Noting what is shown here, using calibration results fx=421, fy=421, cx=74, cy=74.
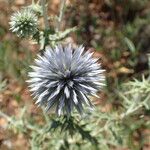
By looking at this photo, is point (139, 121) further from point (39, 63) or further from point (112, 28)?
point (39, 63)

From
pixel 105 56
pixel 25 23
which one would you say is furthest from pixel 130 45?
pixel 25 23

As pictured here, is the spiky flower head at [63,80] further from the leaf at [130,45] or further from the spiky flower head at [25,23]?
the leaf at [130,45]

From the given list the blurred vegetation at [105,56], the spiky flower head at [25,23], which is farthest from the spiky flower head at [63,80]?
the blurred vegetation at [105,56]

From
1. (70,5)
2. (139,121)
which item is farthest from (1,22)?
(139,121)

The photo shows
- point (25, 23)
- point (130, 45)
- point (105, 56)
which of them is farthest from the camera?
point (105, 56)

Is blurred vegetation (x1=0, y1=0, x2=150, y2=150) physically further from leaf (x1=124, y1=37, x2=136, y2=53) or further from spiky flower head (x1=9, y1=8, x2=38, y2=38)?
spiky flower head (x1=9, y1=8, x2=38, y2=38)

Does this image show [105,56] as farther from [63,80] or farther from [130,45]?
[63,80]
